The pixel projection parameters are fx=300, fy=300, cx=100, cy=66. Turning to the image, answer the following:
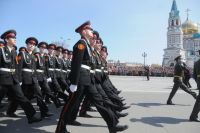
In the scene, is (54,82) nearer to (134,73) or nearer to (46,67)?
(46,67)

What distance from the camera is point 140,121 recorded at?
7121 mm

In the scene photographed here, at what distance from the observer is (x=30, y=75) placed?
283 inches

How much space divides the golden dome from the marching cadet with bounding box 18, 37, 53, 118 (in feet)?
356

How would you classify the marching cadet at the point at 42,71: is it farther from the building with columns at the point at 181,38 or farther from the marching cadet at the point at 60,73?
the building with columns at the point at 181,38

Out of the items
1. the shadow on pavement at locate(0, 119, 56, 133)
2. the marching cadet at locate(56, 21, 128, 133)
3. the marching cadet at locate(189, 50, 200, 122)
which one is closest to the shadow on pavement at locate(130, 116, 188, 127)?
the marching cadet at locate(189, 50, 200, 122)

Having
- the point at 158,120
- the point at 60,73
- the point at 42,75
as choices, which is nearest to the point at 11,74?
the point at 42,75

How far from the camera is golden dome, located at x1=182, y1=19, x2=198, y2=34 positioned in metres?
109

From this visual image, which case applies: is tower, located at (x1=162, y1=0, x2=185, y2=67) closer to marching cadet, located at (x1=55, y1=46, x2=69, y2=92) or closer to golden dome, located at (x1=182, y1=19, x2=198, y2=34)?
golden dome, located at (x1=182, y1=19, x2=198, y2=34)

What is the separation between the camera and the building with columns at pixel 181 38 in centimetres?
10394

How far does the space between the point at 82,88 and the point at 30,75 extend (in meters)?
2.16

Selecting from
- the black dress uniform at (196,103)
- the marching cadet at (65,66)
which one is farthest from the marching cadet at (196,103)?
the marching cadet at (65,66)

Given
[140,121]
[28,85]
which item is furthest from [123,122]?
[28,85]

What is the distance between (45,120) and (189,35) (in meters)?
109

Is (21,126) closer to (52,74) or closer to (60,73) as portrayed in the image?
(52,74)
